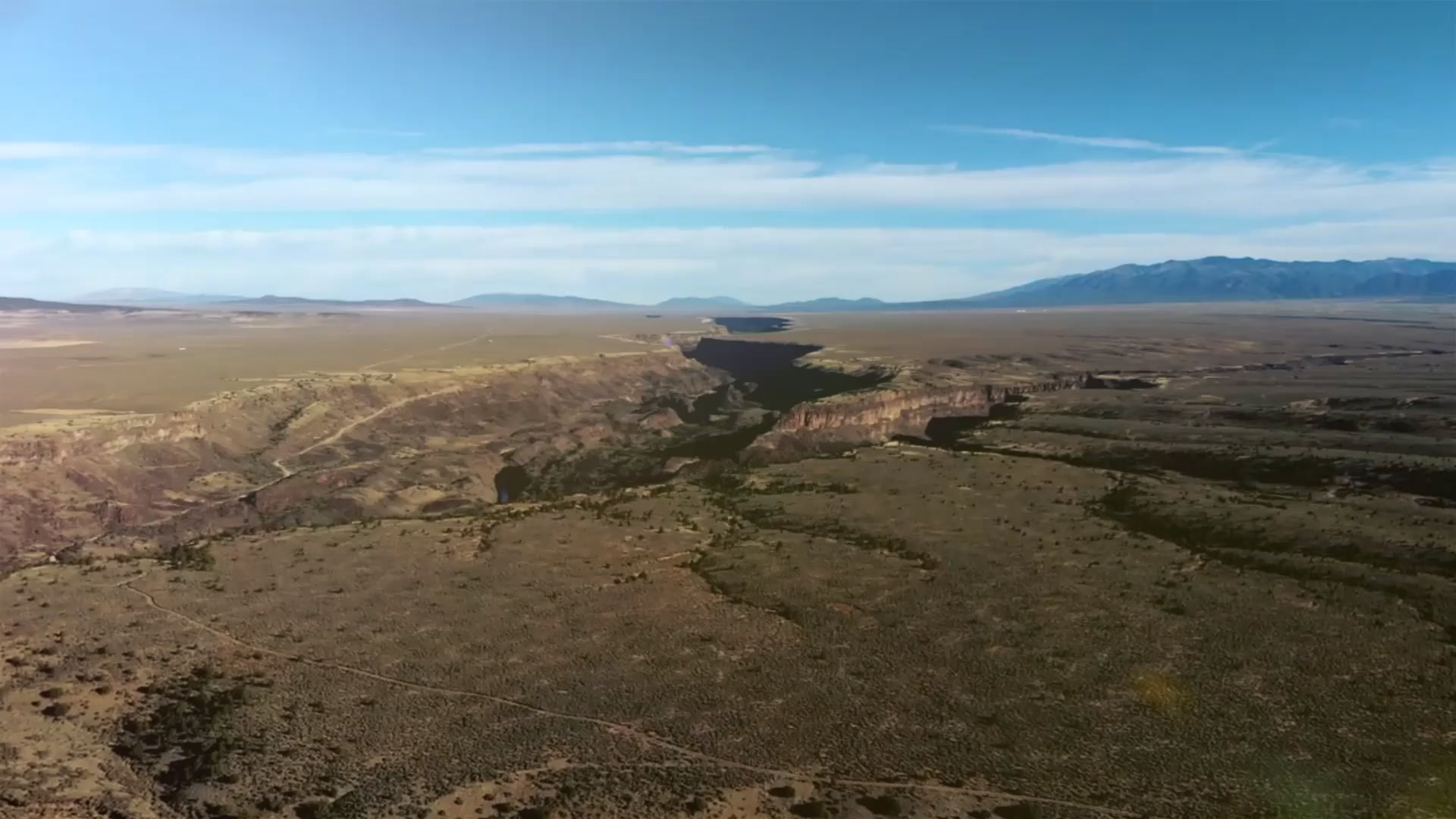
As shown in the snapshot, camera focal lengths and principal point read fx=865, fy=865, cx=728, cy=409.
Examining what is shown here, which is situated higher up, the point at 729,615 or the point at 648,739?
the point at 729,615

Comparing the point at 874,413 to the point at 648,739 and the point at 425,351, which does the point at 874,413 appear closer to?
the point at 648,739

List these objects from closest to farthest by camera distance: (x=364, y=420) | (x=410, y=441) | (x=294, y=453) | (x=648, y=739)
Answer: (x=648, y=739), (x=294, y=453), (x=410, y=441), (x=364, y=420)

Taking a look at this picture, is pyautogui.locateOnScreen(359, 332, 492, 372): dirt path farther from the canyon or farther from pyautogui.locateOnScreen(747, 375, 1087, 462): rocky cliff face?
pyautogui.locateOnScreen(747, 375, 1087, 462): rocky cliff face

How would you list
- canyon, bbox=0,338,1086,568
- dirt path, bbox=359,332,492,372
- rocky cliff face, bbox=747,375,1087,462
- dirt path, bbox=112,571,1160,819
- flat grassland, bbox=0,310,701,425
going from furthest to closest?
dirt path, bbox=359,332,492,372, flat grassland, bbox=0,310,701,425, rocky cliff face, bbox=747,375,1087,462, canyon, bbox=0,338,1086,568, dirt path, bbox=112,571,1160,819

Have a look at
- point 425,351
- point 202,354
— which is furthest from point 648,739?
point 425,351

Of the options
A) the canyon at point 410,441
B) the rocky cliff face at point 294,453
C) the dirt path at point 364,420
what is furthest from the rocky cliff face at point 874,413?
the dirt path at point 364,420

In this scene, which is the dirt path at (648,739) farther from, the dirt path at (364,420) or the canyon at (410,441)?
the dirt path at (364,420)

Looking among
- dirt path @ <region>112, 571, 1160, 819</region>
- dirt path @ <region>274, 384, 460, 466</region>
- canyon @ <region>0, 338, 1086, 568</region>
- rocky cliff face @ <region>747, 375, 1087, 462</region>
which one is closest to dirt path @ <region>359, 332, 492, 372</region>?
canyon @ <region>0, 338, 1086, 568</region>

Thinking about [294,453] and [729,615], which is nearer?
[729,615]
